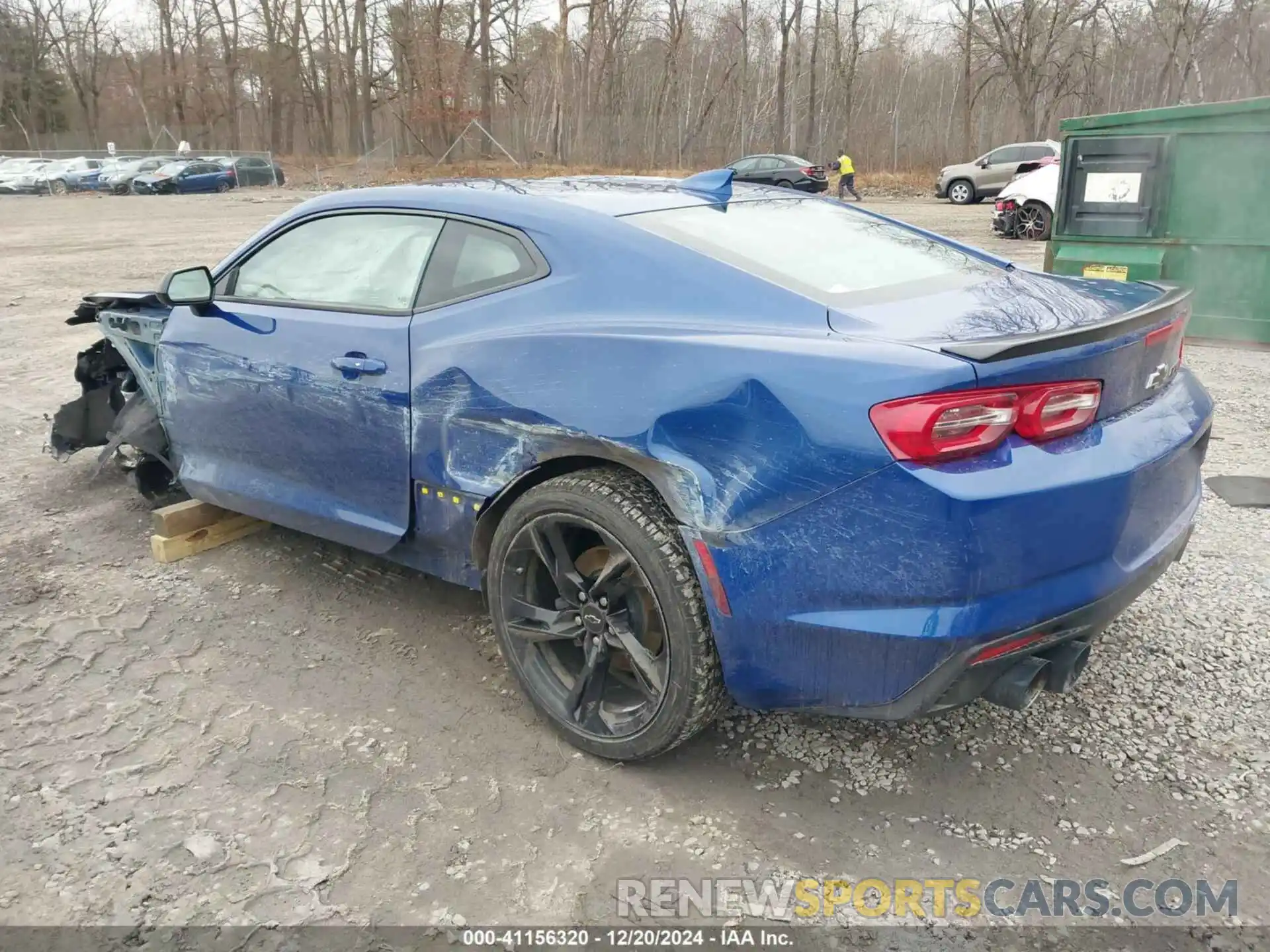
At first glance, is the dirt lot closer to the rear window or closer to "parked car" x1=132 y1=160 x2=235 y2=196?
the rear window

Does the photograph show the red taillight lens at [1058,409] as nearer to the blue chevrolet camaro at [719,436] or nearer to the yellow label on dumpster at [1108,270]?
the blue chevrolet camaro at [719,436]

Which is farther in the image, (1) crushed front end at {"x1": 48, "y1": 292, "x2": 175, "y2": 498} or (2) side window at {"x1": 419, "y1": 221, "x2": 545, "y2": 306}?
(1) crushed front end at {"x1": 48, "y1": 292, "x2": 175, "y2": 498}

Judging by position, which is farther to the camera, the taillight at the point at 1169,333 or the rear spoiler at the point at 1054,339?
the taillight at the point at 1169,333

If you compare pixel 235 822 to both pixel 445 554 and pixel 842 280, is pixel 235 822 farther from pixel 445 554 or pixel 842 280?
pixel 842 280

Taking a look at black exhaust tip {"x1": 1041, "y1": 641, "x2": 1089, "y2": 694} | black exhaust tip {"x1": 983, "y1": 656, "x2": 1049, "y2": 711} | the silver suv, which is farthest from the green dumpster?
the silver suv

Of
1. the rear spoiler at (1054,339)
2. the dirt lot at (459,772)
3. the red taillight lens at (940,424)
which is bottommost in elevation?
the dirt lot at (459,772)

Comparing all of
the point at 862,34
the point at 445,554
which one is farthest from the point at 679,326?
the point at 862,34

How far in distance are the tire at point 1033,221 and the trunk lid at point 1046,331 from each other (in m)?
13.3

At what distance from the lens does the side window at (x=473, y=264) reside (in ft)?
9.46

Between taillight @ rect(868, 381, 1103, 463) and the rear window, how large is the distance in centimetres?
48

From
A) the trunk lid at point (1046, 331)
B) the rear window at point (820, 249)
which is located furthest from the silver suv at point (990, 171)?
the trunk lid at point (1046, 331)

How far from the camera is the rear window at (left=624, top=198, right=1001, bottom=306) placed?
8.54ft

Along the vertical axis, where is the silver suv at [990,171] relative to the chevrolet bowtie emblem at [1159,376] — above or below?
above

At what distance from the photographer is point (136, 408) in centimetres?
444
